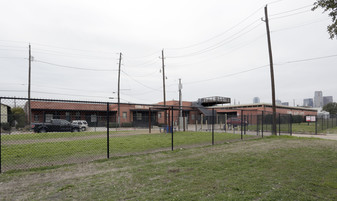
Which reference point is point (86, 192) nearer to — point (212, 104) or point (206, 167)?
point (206, 167)

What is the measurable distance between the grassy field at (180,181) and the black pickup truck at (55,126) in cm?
149

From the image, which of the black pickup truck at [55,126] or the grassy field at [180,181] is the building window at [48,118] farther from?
the grassy field at [180,181]

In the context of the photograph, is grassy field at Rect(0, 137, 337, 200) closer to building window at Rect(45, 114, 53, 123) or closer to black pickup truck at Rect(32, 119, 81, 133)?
black pickup truck at Rect(32, 119, 81, 133)

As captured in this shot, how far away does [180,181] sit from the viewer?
4973 millimetres

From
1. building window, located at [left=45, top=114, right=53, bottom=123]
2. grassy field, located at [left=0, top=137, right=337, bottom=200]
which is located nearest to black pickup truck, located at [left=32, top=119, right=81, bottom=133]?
building window, located at [left=45, top=114, right=53, bottom=123]

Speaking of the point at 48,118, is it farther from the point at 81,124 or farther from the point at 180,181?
the point at 180,181

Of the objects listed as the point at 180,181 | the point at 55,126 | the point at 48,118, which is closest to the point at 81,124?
the point at 55,126

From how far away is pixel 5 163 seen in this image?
724 centimetres

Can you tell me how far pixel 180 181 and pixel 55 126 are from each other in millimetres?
5263

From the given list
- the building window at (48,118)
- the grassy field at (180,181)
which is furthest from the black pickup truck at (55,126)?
the grassy field at (180,181)

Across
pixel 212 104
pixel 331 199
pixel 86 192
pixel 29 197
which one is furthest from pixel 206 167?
pixel 212 104

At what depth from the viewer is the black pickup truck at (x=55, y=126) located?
6850mm

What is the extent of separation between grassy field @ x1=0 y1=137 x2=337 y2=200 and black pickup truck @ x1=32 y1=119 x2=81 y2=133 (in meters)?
1.49

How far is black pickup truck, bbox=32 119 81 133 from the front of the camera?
6850 mm
